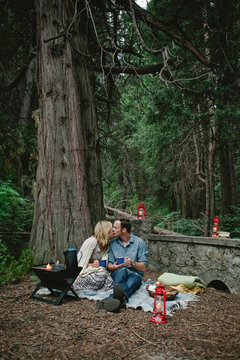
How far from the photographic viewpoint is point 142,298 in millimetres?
4391

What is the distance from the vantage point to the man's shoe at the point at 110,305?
3746 millimetres

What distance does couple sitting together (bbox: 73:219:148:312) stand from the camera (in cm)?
448

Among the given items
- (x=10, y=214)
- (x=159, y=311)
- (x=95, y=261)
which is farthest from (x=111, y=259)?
(x=10, y=214)

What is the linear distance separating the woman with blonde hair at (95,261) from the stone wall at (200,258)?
2257 millimetres

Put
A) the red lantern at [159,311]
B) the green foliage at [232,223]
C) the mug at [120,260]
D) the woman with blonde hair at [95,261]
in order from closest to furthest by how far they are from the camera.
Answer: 1. the red lantern at [159,311]
2. the mug at [120,260]
3. the woman with blonde hair at [95,261]
4. the green foliage at [232,223]

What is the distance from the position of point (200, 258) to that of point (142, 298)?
218 centimetres

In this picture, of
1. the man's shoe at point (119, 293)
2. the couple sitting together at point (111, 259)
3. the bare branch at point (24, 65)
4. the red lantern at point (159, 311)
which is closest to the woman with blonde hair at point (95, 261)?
the couple sitting together at point (111, 259)

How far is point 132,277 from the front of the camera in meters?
4.51

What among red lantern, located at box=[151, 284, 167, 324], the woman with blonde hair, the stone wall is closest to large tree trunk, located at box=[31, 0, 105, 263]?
the woman with blonde hair

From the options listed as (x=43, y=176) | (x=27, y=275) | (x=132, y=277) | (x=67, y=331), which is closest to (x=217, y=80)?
(x=43, y=176)

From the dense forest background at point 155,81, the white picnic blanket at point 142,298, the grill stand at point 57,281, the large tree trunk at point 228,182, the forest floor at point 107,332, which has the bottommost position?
the white picnic blanket at point 142,298

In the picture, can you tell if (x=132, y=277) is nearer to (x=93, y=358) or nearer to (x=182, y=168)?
(x=93, y=358)

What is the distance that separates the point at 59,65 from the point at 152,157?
7.35 m

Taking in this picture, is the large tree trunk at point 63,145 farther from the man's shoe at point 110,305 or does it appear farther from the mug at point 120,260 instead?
the man's shoe at point 110,305
